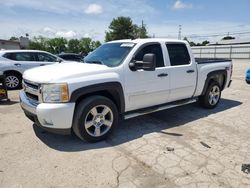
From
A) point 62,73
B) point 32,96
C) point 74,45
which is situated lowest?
point 32,96

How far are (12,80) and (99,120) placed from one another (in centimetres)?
687

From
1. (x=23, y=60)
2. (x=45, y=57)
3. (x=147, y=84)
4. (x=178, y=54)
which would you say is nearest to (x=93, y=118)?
(x=147, y=84)

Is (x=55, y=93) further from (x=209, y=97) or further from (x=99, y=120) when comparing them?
(x=209, y=97)

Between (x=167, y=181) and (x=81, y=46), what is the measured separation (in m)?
78.6

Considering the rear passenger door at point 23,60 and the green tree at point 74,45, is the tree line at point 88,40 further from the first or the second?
the rear passenger door at point 23,60

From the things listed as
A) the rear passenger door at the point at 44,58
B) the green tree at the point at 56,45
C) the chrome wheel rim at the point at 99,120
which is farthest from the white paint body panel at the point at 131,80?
the green tree at the point at 56,45

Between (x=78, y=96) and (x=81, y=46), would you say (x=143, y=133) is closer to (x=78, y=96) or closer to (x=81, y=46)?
A: (x=78, y=96)

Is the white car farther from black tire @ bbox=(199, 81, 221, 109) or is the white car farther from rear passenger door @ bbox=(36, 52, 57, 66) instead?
black tire @ bbox=(199, 81, 221, 109)

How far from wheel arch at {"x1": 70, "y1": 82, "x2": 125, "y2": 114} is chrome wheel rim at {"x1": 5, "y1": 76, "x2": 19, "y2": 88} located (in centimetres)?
670

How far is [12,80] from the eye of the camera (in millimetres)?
9328

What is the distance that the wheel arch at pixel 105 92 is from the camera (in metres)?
3.65

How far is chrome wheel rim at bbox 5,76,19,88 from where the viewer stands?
9250mm

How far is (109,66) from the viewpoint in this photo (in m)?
4.19

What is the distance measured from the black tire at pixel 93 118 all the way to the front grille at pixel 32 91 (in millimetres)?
743
